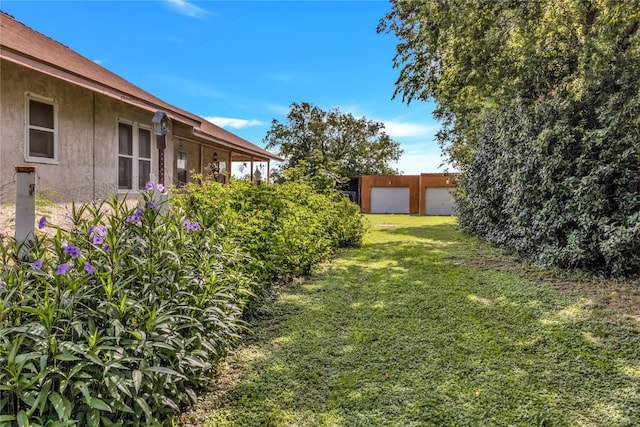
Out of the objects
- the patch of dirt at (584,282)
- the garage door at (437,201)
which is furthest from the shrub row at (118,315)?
the garage door at (437,201)

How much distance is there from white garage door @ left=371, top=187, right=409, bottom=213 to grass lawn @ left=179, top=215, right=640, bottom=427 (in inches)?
692

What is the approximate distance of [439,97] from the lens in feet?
34.3

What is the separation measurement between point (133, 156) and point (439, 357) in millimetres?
7566

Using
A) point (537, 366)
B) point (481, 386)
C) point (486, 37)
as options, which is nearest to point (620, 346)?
point (537, 366)

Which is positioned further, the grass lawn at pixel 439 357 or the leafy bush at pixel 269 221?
the leafy bush at pixel 269 221

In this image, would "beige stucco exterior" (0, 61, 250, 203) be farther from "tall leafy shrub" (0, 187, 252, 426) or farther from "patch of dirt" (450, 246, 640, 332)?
"patch of dirt" (450, 246, 640, 332)

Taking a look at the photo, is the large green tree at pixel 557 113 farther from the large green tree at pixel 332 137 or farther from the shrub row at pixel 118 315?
the large green tree at pixel 332 137

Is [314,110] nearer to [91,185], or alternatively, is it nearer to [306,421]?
[91,185]

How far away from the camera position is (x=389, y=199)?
23203 mm

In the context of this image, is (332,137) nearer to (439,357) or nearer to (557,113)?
(557,113)

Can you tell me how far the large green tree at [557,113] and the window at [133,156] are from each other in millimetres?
6602

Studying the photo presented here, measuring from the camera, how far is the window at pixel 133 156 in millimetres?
8000

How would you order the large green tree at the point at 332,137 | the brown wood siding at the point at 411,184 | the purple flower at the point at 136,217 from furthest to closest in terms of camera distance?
the large green tree at the point at 332,137 < the brown wood siding at the point at 411,184 < the purple flower at the point at 136,217

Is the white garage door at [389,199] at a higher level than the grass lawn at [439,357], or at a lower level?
higher
